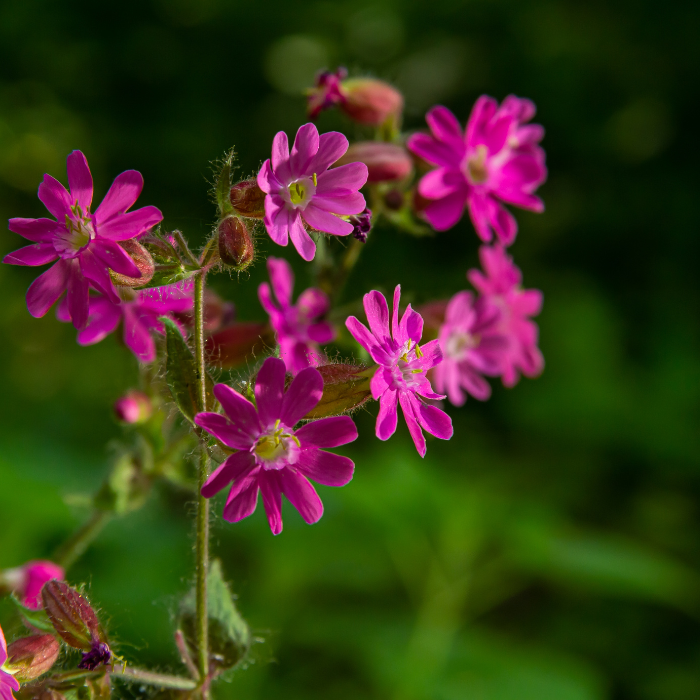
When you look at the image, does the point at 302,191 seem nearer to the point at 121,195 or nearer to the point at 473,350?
the point at 121,195

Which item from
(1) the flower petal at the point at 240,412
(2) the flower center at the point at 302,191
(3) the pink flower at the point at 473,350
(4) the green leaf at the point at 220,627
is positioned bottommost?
(4) the green leaf at the point at 220,627

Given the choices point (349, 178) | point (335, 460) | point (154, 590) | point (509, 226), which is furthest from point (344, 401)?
point (154, 590)

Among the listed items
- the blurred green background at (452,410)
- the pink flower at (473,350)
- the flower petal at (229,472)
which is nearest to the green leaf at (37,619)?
the flower petal at (229,472)

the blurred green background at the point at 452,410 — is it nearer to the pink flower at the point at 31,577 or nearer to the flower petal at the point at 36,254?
the pink flower at the point at 31,577

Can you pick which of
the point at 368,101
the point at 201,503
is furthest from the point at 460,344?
the point at 201,503

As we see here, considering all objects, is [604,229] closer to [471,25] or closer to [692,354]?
[692,354]
